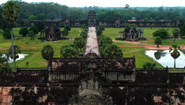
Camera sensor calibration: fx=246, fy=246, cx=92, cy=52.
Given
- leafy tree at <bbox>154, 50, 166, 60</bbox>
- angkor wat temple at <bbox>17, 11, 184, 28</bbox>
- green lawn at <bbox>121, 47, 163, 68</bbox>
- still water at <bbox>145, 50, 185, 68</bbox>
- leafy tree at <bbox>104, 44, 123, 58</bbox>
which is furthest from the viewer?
angkor wat temple at <bbox>17, 11, 184, 28</bbox>

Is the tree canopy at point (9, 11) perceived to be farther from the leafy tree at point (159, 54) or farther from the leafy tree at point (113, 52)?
the leafy tree at point (159, 54)

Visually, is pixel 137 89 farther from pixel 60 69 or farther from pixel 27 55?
pixel 27 55

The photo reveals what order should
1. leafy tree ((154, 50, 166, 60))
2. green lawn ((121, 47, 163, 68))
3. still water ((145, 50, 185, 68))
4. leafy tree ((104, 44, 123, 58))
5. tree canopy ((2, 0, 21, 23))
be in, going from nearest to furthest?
tree canopy ((2, 0, 21, 23)), leafy tree ((104, 44, 123, 58)), green lawn ((121, 47, 163, 68)), still water ((145, 50, 185, 68)), leafy tree ((154, 50, 166, 60))

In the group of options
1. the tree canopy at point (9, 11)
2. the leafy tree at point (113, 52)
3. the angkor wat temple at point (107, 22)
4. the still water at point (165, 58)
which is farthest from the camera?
the angkor wat temple at point (107, 22)

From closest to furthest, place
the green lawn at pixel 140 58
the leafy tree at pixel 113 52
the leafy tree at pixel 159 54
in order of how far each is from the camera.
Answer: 1. the leafy tree at pixel 113 52
2. the green lawn at pixel 140 58
3. the leafy tree at pixel 159 54

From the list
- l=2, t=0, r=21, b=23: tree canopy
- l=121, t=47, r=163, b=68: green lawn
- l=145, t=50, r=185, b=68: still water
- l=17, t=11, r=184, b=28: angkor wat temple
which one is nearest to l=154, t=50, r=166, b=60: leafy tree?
l=145, t=50, r=185, b=68: still water

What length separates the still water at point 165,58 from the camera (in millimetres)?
64162

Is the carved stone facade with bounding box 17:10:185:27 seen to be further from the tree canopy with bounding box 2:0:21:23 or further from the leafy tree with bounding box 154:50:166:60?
the tree canopy with bounding box 2:0:21:23

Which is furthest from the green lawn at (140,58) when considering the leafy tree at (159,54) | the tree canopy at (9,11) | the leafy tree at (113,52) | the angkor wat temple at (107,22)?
the angkor wat temple at (107,22)

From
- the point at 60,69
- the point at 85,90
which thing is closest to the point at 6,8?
the point at 60,69

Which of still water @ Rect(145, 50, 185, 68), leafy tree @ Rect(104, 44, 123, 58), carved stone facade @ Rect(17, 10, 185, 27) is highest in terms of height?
carved stone facade @ Rect(17, 10, 185, 27)

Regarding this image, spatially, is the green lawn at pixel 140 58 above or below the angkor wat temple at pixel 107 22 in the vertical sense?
below

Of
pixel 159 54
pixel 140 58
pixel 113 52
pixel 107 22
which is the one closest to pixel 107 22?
pixel 107 22

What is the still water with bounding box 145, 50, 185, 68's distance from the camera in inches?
2526
